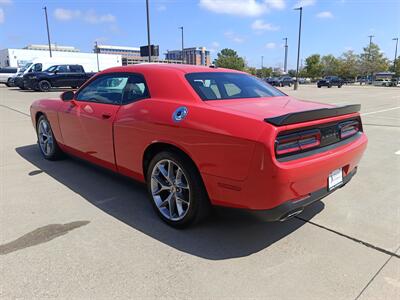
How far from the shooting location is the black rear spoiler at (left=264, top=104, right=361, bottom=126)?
2445 mm

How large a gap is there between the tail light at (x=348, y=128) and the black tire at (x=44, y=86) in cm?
2269

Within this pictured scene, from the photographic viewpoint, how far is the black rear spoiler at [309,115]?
245 centimetres

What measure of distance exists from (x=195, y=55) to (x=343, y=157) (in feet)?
315

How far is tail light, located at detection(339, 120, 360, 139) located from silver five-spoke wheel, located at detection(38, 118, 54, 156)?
422 centimetres

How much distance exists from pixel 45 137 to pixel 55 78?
19.3 metres

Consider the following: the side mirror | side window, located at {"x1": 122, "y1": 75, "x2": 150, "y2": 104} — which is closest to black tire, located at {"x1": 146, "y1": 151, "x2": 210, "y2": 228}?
side window, located at {"x1": 122, "y1": 75, "x2": 150, "y2": 104}

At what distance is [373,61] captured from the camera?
256 feet

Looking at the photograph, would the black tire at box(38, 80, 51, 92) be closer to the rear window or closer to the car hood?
the rear window

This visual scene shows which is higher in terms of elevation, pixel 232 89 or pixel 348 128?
pixel 232 89

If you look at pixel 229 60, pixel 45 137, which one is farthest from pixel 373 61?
pixel 45 137

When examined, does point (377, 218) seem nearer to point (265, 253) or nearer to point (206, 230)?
point (265, 253)

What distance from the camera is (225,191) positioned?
2.67m

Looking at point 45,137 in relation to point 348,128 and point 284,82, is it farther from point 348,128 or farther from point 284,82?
point 284,82

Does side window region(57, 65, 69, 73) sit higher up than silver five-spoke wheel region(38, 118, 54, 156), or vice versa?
side window region(57, 65, 69, 73)
